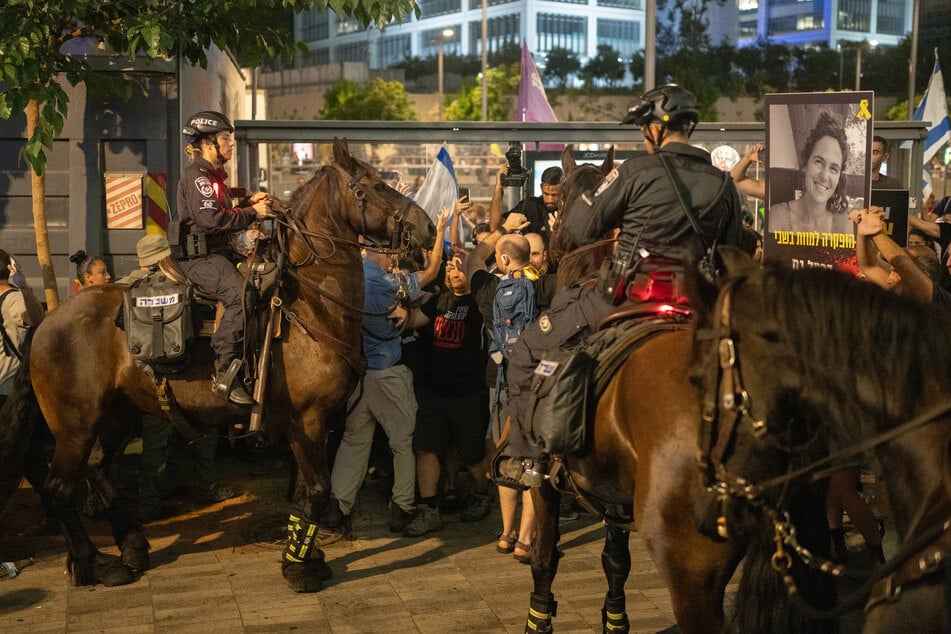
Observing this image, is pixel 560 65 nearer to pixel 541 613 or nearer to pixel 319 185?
pixel 319 185

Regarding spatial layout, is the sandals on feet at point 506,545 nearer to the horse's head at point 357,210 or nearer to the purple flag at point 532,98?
the horse's head at point 357,210

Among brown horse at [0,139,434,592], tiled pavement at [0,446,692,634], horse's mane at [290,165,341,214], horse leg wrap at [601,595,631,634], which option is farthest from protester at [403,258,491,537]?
horse leg wrap at [601,595,631,634]

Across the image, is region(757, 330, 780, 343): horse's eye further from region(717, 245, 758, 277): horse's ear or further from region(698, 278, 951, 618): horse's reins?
region(717, 245, 758, 277): horse's ear

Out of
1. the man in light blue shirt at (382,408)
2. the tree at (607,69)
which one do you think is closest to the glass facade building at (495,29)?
the tree at (607,69)

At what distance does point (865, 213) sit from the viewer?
5727 mm

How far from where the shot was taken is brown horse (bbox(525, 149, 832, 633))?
413 centimetres

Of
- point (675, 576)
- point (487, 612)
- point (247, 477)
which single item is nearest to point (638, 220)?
point (675, 576)

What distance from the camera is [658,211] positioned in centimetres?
482

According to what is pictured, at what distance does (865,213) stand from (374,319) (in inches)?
152

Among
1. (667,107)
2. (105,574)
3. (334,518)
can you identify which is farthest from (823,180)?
(105,574)

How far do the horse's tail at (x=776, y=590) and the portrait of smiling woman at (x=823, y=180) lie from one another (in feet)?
10.1

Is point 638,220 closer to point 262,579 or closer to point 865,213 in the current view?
point 865,213

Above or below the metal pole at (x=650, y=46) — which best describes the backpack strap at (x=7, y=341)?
below

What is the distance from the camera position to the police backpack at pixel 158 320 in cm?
704
